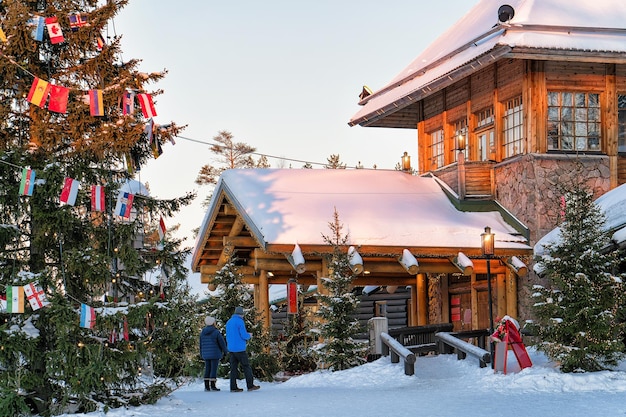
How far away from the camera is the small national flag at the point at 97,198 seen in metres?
12.7

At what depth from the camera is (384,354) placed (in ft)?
60.8

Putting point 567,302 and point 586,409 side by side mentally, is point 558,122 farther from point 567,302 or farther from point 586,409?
point 586,409

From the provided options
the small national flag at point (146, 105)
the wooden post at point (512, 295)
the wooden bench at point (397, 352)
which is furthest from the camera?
the wooden post at point (512, 295)

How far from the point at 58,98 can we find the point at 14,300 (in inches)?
112

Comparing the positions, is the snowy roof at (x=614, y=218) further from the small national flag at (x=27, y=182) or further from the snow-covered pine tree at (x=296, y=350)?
the small national flag at (x=27, y=182)

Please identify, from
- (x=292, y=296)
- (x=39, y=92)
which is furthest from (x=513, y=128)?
(x=39, y=92)

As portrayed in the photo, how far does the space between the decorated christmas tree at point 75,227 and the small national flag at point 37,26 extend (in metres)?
0.02

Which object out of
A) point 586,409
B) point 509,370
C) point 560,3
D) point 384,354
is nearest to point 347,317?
point 384,354

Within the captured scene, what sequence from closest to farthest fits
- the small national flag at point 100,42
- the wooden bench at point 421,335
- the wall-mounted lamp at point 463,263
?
the small national flag at point 100,42
the wooden bench at point 421,335
the wall-mounted lamp at point 463,263

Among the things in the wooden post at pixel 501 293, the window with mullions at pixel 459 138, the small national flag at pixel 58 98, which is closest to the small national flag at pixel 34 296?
the small national flag at pixel 58 98

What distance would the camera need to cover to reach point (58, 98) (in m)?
12.4

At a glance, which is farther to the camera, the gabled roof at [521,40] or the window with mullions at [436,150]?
the window with mullions at [436,150]

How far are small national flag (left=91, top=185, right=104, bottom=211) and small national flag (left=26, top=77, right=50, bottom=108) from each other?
1.39 metres

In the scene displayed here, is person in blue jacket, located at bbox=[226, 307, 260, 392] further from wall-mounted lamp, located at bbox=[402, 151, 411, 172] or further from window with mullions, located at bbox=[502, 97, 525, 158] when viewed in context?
wall-mounted lamp, located at bbox=[402, 151, 411, 172]
